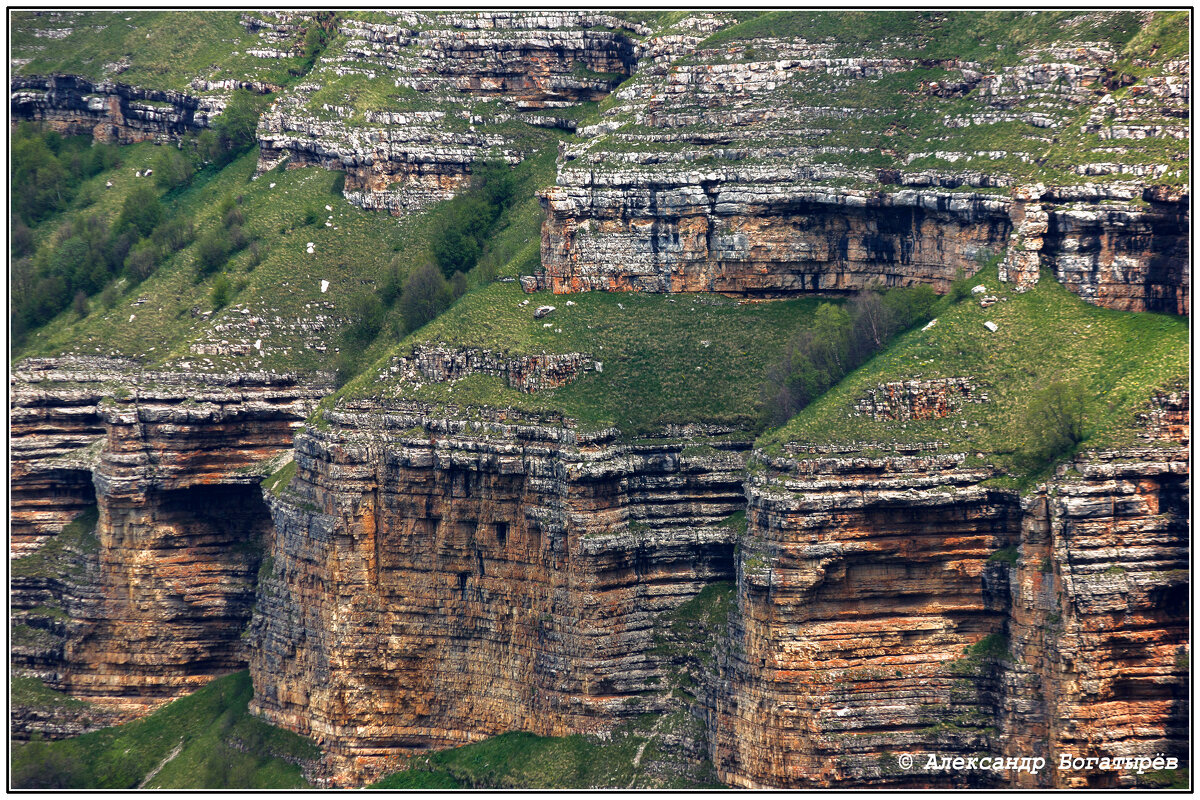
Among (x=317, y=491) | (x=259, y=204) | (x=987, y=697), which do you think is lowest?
(x=987, y=697)

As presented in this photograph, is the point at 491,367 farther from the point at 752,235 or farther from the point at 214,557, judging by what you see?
the point at 214,557

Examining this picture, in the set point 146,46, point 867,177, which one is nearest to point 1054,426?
point 867,177

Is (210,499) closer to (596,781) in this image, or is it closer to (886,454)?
(596,781)

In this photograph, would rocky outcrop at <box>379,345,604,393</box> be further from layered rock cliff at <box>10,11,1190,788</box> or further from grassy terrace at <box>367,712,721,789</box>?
grassy terrace at <box>367,712,721,789</box>

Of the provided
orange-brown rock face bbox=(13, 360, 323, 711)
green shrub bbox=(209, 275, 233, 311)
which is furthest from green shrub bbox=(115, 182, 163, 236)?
orange-brown rock face bbox=(13, 360, 323, 711)

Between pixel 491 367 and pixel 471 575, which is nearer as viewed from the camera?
pixel 471 575

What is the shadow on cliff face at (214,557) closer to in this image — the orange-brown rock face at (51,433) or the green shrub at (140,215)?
the orange-brown rock face at (51,433)

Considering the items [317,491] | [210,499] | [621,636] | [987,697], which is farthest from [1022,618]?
[210,499]

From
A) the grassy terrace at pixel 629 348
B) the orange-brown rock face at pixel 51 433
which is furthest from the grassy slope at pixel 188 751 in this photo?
the grassy terrace at pixel 629 348
